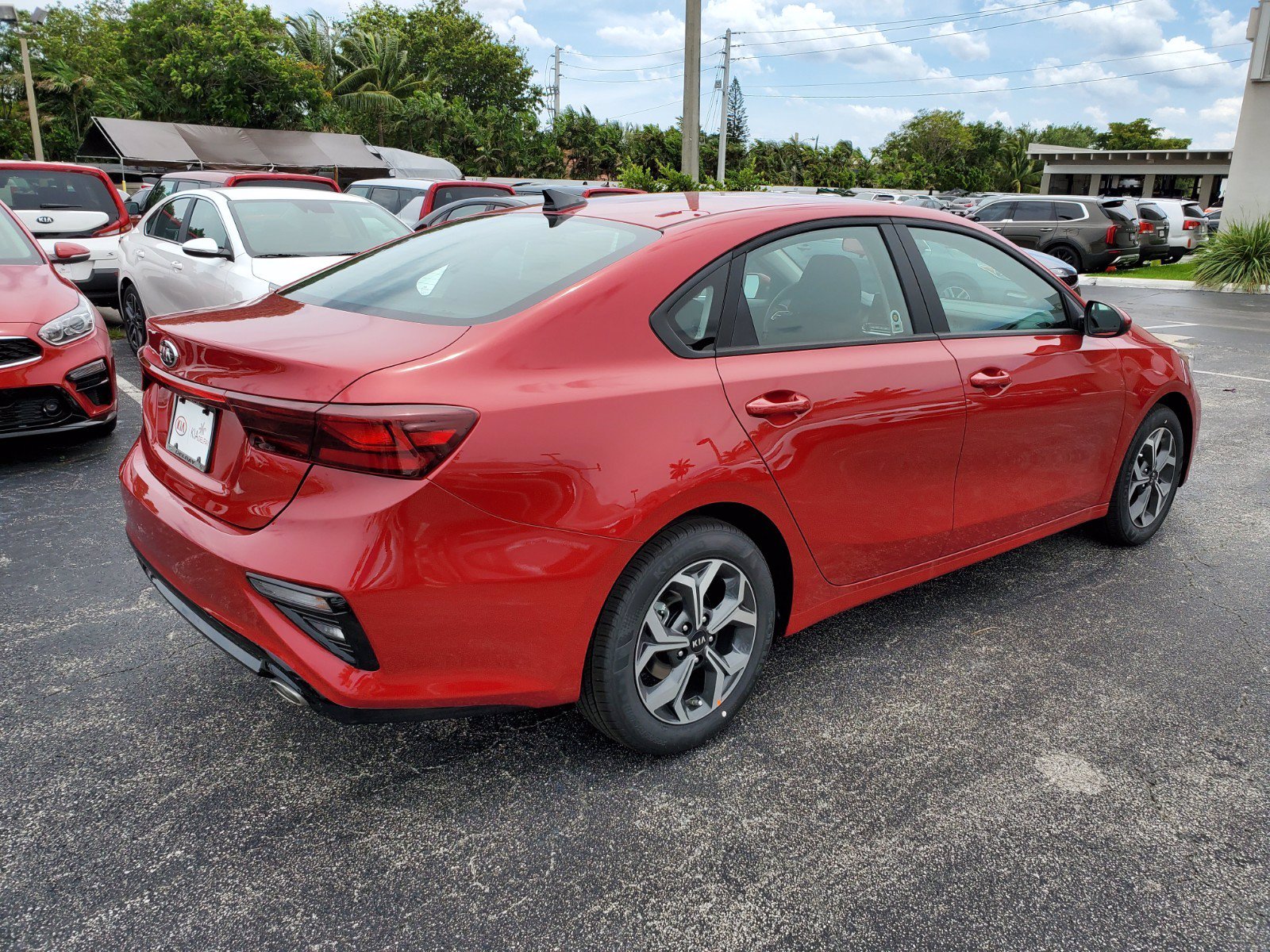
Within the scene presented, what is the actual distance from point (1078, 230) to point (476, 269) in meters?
18.7

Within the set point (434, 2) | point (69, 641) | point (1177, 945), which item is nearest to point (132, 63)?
point (434, 2)

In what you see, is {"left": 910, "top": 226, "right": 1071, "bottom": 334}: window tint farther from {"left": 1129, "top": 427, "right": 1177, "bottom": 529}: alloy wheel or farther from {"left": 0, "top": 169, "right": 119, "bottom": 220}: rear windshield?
{"left": 0, "top": 169, "right": 119, "bottom": 220}: rear windshield

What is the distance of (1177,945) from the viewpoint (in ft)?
6.77

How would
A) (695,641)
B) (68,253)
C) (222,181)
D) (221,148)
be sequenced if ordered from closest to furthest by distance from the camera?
(695,641) < (68,253) < (222,181) < (221,148)

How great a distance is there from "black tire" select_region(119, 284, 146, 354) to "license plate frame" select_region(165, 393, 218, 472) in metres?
6.36

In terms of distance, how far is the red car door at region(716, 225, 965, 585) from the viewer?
2.73 metres

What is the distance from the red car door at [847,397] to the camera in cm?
273

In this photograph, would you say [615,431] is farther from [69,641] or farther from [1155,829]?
[69,641]

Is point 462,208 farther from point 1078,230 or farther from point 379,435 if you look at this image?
point 1078,230


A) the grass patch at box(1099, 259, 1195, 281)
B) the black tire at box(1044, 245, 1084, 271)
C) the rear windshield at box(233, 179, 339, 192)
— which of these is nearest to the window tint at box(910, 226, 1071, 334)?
the rear windshield at box(233, 179, 339, 192)

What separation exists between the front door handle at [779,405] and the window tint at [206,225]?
5.58m

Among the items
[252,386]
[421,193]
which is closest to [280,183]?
[421,193]

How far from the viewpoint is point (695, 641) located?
2645 mm

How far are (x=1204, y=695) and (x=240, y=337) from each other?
124 inches
